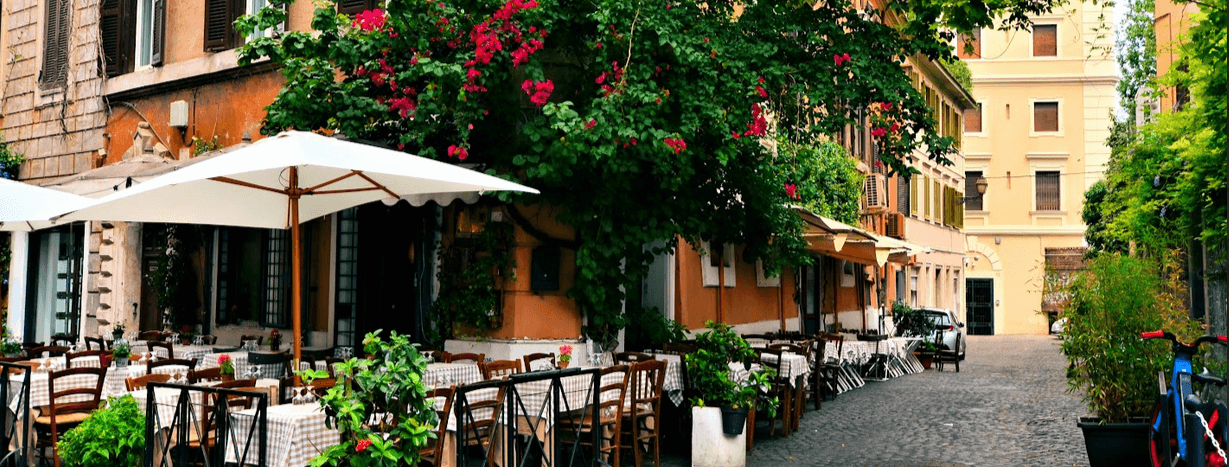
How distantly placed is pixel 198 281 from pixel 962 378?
12.0 m

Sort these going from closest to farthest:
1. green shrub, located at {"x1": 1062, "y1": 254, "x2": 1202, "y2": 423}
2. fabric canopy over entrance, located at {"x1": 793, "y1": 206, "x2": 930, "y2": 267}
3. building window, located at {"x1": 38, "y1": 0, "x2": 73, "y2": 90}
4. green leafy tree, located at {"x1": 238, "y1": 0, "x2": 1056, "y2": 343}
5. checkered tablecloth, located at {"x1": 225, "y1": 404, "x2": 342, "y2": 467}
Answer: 1. checkered tablecloth, located at {"x1": 225, "y1": 404, "x2": 342, "y2": 467}
2. green shrub, located at {"x1": 1062, "y1": 254, "x2": 1202, "y2": 423}
3. green leafy tree, located at {"x1": 238, "y1": 0, "x2": 1056, "y2": 343}
4. fabric canopy over entrance, located at {"x1": 793, "y1": 206, "x2": 930, "y2": 267}
5. building window, located at {"x1": 38, "y1": 0, "x2": 73, "y2": 90}

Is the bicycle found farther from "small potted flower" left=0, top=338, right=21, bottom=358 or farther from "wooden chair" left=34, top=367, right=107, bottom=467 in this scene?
"small potted flower" left=0, top=338, right=21, bottom=358

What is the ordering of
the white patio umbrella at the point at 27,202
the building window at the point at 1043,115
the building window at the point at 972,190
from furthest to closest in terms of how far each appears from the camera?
1. the building window at the point at 972,190
2. the building window at the point at 1043,115
3. the white patio umbrella at the point at 27,202

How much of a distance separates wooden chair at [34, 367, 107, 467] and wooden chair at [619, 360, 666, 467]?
12.4 feet

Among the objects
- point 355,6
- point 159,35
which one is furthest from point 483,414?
point 159,35

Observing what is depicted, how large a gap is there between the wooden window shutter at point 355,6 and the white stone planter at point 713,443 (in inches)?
248

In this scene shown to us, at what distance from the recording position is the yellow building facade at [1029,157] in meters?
42.5

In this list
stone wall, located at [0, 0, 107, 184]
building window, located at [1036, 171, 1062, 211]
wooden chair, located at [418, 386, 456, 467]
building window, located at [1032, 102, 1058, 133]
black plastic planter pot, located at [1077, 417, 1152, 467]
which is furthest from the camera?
building window, located at [1032, 102, 1058, 133]

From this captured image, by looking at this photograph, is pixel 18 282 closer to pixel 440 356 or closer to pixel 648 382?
pixel 440 356

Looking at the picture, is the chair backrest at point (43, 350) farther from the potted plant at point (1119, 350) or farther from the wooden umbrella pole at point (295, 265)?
the potted plant at point (1119, 350)

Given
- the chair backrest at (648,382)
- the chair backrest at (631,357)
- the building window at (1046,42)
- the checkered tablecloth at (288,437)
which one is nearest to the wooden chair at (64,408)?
the checkered tablecloth at (288,437)

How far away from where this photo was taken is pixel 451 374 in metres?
9.47

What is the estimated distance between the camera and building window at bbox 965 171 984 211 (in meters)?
43.6

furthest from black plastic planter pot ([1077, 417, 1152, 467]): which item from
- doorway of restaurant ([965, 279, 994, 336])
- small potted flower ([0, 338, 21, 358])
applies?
doorway of restaurant ([965, 279, 994, 336])
